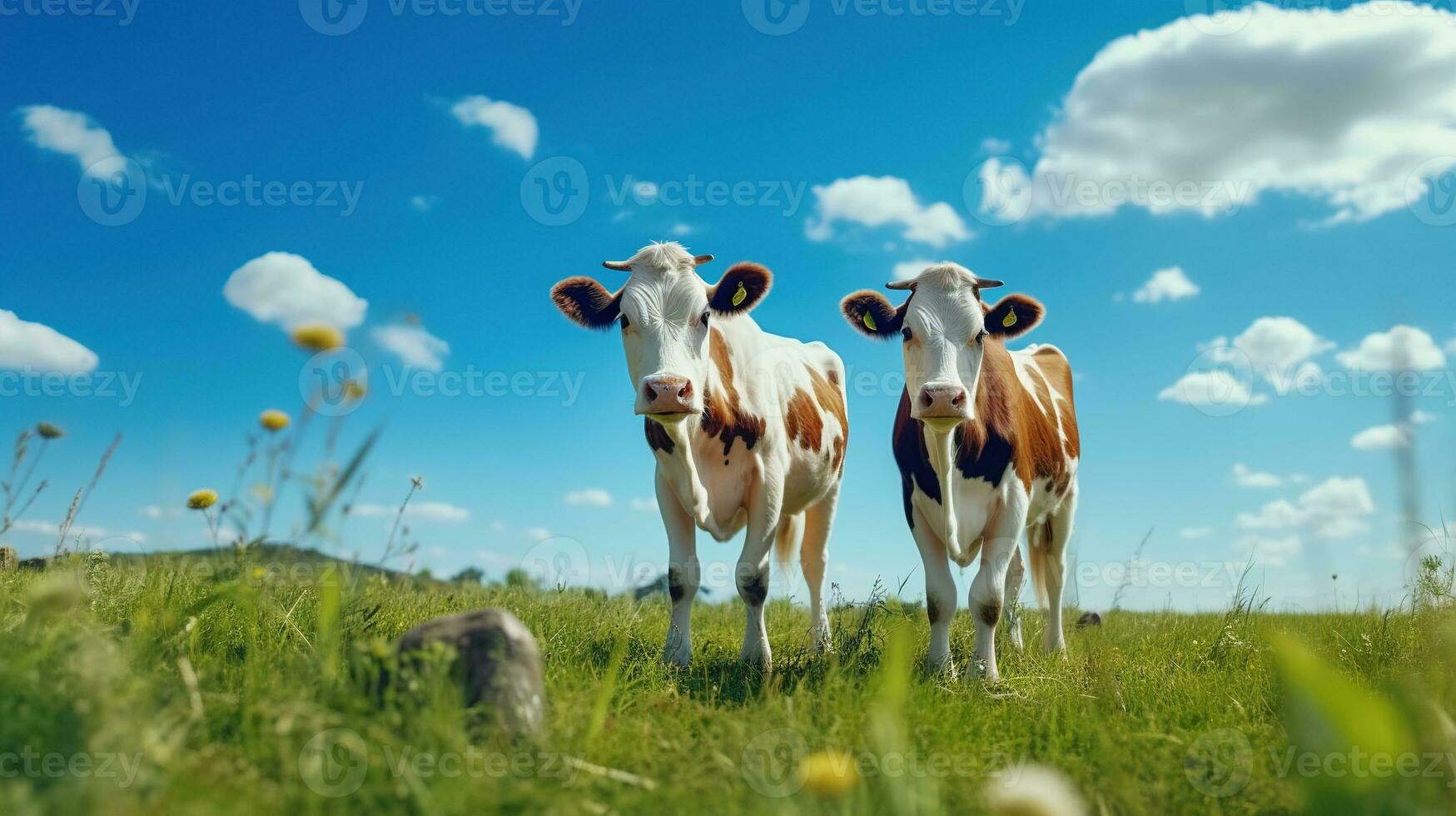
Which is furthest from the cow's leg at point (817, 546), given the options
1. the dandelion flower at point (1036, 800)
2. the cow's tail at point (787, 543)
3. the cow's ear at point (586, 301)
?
the dandelion flower at point (1036, 800)

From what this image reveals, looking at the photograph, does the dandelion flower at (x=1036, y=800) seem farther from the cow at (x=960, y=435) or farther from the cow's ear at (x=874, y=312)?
the cow's ear at (x=874, y=312)

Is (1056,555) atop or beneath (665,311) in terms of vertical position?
beneath

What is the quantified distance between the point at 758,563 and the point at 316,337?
4.17 m

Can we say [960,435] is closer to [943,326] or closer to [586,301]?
[943,326]

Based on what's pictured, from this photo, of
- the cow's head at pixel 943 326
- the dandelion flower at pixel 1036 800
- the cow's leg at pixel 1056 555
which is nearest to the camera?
the dandelion flower at pixel 1036 800

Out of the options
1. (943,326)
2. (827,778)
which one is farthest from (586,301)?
(827,778)

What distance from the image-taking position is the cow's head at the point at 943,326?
6.14 m

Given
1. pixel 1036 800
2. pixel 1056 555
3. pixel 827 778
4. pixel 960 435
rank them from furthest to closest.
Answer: pixel 1056 555 → pixel 960 435 → pixel 827 778 → pixel 1036 800

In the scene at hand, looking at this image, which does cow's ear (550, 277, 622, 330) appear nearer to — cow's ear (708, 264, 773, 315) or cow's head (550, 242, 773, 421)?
cow's head (550, 242, 773, 421)

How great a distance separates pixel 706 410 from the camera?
22.3ft

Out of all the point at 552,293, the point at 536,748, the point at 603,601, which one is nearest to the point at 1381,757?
the point at 536,748

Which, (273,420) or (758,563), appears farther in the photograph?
(758,563)

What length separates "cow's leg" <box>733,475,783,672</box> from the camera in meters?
6.80

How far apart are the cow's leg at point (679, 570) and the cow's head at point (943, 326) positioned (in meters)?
1.86
